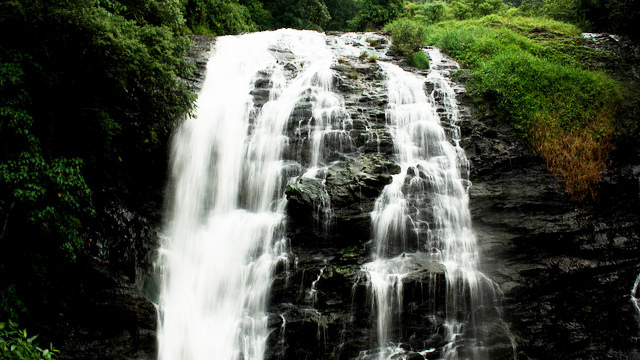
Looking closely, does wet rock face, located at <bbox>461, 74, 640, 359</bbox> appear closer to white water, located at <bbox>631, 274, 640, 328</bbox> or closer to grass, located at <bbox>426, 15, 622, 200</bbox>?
white water, located at <bbox>631, 274, 640, 328</bbox>

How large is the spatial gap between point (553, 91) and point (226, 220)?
11.4 m

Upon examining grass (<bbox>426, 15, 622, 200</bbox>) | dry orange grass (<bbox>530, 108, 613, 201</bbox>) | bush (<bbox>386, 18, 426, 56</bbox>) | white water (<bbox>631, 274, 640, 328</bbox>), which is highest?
bush (<bbox>386, 18, 426, 56</bbox>)

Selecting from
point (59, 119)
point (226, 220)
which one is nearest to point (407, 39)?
point (226, 220)

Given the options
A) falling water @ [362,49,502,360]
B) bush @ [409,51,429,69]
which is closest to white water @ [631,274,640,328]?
falling water @ [362,49,502,360]

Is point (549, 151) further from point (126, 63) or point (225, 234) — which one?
point (126, 63)

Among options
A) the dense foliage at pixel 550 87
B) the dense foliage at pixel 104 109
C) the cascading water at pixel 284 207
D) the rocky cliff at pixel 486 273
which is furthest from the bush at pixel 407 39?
the rocky cliff at pixel 486 273

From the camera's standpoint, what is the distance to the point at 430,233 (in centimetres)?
926

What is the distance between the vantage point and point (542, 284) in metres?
8.49

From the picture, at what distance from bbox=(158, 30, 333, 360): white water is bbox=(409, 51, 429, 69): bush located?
3.97 metres

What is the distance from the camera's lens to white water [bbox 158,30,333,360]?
332 inches

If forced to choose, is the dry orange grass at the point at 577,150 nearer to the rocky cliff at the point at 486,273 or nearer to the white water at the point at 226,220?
the rocky cliff at the point at 486,273

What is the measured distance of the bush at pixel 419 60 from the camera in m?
14.9

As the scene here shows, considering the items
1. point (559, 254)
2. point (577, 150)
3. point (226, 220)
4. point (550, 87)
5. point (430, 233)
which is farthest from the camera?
point (550, 87)

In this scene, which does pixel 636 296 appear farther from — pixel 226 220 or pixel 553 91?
pixel 226 220
